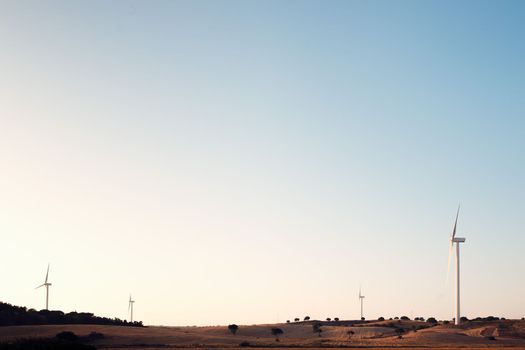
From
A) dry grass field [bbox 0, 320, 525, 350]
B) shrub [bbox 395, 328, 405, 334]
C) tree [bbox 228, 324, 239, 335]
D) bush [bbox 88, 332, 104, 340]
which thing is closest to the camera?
dry grass field [bbox 0, 320, 525, 350]

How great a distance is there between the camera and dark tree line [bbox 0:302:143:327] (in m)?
137

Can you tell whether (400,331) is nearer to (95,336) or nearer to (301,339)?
(301,339)

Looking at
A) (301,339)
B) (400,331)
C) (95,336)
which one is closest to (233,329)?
(301,339)

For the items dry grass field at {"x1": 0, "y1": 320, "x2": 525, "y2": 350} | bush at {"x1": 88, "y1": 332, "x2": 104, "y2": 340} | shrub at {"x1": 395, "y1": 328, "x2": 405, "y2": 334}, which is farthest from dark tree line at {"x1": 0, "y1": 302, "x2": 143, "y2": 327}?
shrub at {"x1": 395, "y1": 328, "x2": 405, "y2": 334}

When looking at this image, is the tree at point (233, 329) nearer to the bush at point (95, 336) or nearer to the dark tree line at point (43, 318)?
the dark tree line at point (43, 318)

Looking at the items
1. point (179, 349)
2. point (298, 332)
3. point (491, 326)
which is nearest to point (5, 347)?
Result: point (179, 349)

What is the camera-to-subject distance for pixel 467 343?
110 meters

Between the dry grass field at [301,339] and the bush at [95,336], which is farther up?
the bush at [95,336]

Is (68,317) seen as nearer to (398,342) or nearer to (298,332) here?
(298,332)

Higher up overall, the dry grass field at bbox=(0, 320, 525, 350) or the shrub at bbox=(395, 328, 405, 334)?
the dry grass field at bbox=(0, 320, 525, 350)

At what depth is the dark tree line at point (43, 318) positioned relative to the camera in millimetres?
137250

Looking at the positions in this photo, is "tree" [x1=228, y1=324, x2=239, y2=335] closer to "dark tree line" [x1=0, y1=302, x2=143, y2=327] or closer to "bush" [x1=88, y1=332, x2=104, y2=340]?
"dark tree line" [x1=0, y1=302, x2=143, y2=327]

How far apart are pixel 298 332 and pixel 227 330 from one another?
13.3m

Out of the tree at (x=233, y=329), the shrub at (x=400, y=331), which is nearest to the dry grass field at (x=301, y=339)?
the shrub at (x=400, y=331)
